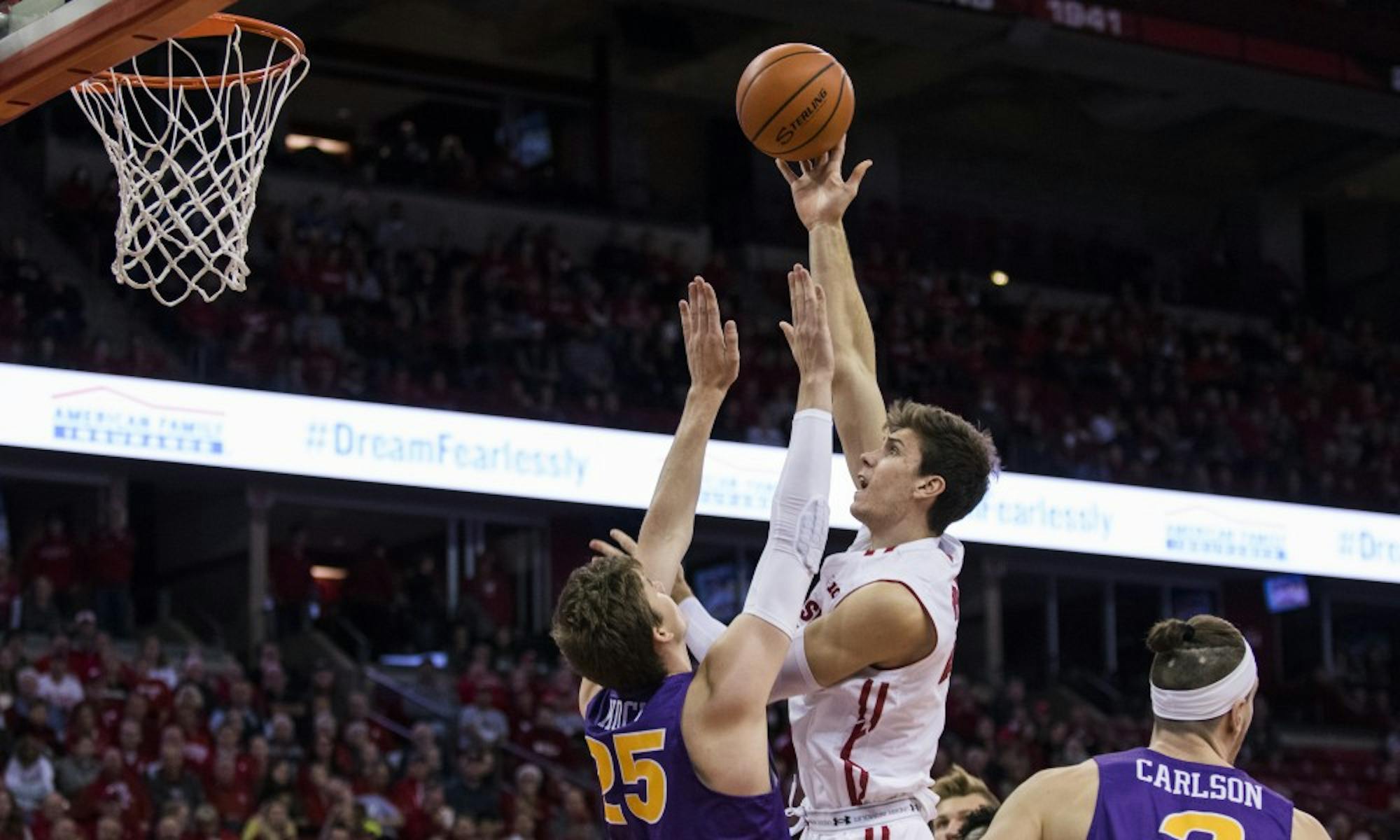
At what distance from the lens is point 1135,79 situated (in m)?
21.5

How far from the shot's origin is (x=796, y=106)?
196 inches

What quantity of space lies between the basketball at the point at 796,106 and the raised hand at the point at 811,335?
102 cm

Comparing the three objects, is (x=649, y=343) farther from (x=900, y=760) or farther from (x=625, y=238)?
(x=900, y=760)

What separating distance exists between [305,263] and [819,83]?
1386cm

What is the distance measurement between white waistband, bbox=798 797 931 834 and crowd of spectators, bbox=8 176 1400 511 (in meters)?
11.9

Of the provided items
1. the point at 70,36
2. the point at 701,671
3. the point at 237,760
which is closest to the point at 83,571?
the point at 237,760

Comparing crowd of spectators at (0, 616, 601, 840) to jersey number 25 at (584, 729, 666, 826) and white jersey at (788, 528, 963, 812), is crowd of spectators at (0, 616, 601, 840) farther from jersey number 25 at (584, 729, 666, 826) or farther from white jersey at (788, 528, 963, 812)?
jersey number 25 at (584, 729, 666, 826)

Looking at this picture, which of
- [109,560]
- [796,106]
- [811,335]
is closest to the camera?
[811,335]

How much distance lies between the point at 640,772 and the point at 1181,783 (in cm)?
104

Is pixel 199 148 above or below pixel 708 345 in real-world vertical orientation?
above

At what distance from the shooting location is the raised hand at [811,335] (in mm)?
3799

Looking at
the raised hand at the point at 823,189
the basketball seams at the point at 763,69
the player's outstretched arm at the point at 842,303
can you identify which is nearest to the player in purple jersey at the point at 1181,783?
the player's outstretched arm at the point at 842,303

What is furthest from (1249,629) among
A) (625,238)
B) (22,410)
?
(22,410)

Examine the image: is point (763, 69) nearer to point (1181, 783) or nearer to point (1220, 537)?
point (1181, 783)
